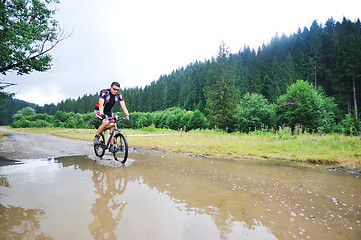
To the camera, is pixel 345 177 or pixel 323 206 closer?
pixel 323 206

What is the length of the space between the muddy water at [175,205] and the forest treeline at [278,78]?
521 inches

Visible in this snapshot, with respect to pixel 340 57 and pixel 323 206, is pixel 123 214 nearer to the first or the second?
pixel 323 206

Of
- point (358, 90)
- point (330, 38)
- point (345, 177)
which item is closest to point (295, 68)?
point (330, 38)

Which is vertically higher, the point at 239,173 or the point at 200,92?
the point at 200,92

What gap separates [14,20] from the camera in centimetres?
984

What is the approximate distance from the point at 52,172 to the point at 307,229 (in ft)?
15.7

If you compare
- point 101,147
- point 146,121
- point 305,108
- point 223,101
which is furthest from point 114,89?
point 146,121

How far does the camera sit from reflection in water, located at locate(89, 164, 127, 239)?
1855mm

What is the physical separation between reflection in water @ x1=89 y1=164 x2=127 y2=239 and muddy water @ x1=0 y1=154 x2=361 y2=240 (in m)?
0.01

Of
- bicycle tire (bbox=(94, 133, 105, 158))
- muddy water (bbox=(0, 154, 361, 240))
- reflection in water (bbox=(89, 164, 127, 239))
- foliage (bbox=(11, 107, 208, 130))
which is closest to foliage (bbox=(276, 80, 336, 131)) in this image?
foliage (bbox=(11, 107, 208, 130))

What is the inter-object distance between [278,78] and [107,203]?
62443 mm

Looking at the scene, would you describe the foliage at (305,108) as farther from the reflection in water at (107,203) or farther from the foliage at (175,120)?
the reflection in water at (107,203)

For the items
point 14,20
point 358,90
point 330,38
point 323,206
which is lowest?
point 323,206

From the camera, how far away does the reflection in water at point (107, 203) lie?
186 cm
